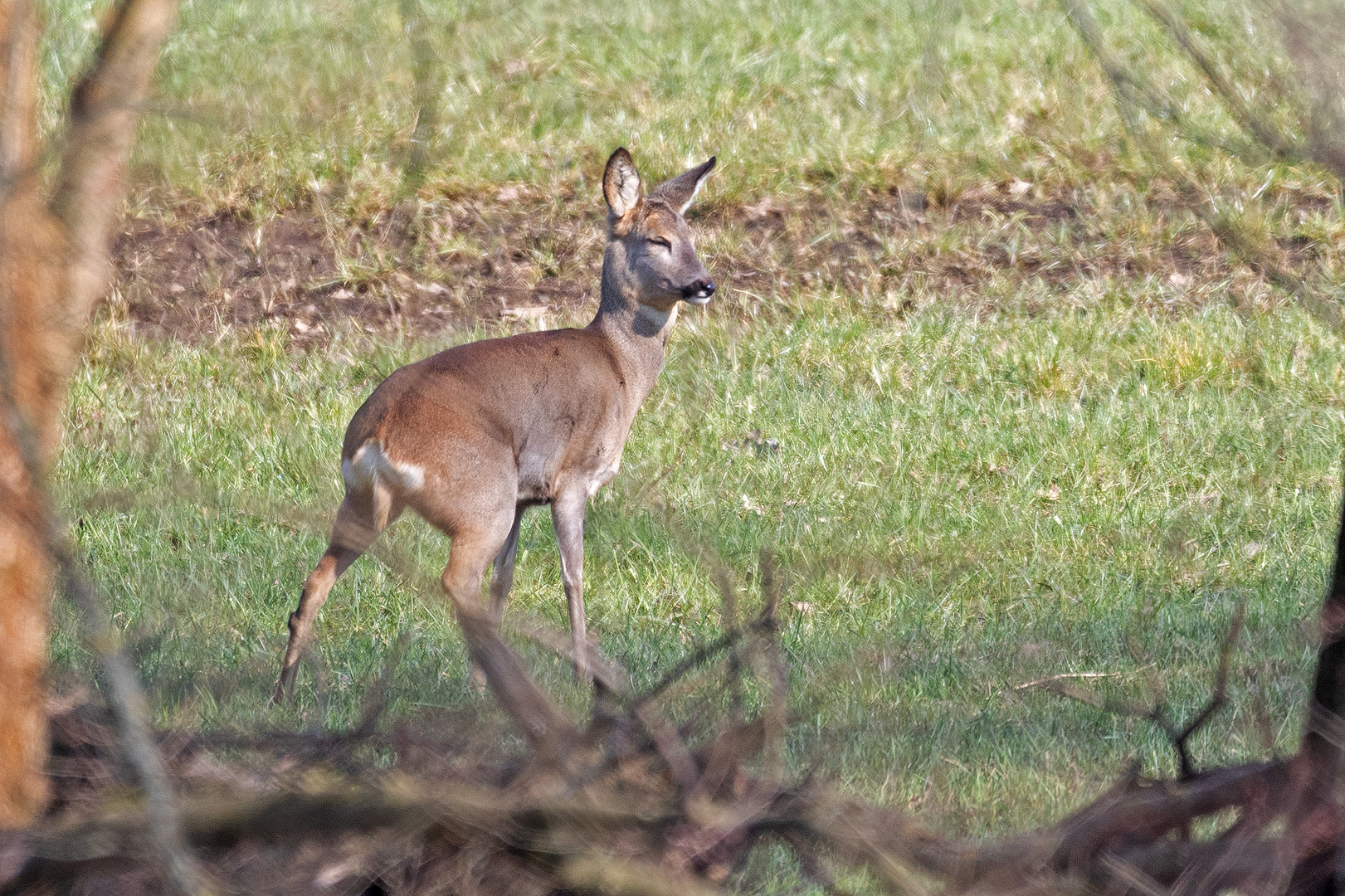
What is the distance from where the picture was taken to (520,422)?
18.4ft

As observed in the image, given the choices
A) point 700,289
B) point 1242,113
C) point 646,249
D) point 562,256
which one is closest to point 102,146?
point 1242,113

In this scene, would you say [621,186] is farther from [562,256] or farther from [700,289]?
[562,256]

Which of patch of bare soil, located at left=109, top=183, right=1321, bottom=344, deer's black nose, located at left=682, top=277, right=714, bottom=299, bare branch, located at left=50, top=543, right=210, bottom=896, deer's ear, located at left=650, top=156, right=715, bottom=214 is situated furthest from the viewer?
patch of bare soil, located at left=109, top=183, right=1321, bottom=344

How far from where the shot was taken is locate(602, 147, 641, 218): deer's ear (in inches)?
257

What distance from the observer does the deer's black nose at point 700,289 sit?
6.33 meters

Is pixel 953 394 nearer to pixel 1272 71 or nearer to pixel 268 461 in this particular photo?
pixel 268 461

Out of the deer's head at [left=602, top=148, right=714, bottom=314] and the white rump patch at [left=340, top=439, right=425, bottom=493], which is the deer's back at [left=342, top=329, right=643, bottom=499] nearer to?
the white rump patch at [left=340, top=439, right=425, bottom=493]

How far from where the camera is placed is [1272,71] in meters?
2.03

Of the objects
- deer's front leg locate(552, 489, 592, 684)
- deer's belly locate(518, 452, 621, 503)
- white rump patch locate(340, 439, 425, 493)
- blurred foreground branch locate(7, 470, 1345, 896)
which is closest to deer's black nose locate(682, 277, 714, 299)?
deer's belly locate(518, 452, 621, 503)

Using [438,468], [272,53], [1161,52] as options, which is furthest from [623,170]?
[1161,52]

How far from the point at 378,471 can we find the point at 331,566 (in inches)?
14.2

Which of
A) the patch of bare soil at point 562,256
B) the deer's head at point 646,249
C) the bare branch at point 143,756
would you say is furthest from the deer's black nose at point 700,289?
the bare branch at point 143,756

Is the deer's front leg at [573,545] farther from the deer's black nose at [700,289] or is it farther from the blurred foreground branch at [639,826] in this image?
the blurred foreground branch at [639,826]

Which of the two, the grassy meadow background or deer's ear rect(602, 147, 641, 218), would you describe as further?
deer's ear rect(602, 147, 641, 218)
